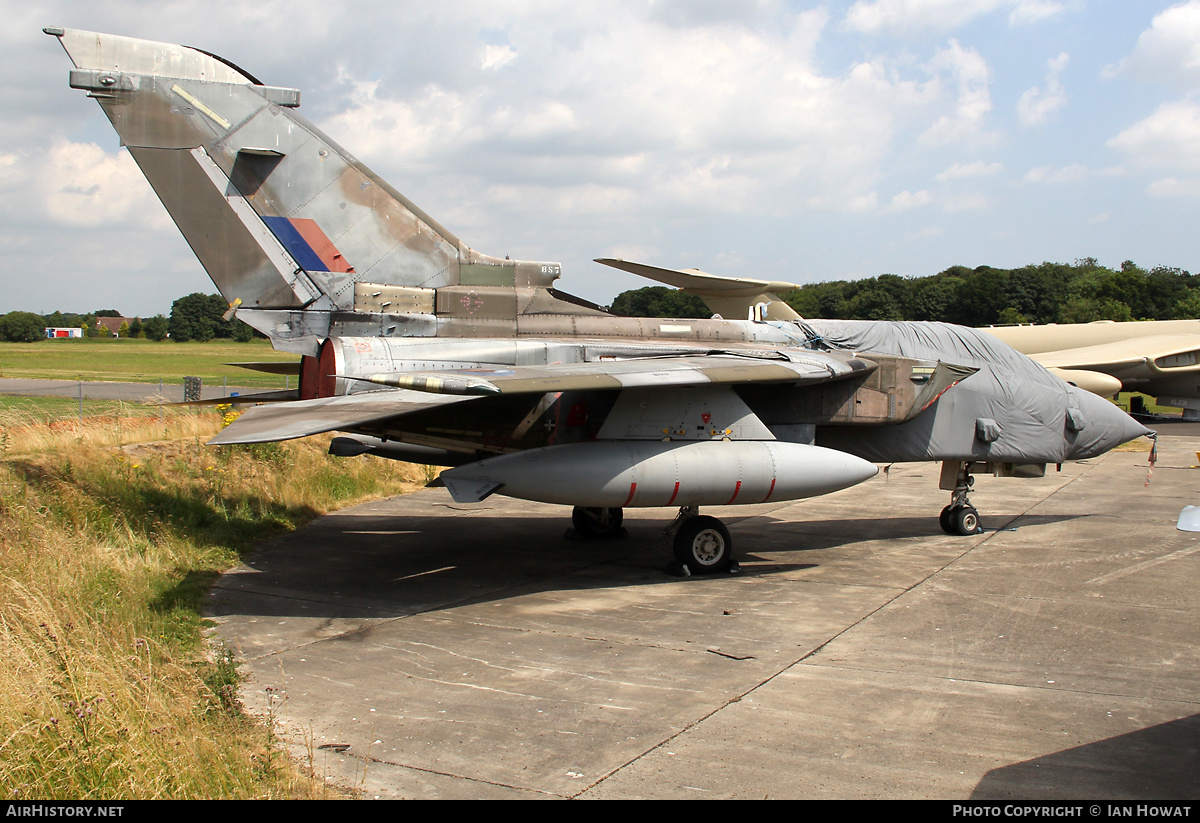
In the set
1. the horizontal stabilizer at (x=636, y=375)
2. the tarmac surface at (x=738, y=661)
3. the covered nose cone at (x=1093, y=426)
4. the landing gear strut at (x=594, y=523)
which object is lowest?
the tarmac surface at (x=738, y=661)

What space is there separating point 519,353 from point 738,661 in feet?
14.6

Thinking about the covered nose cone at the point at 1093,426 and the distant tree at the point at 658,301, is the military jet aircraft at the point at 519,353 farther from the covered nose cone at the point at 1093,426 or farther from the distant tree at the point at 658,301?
the distant tree at the point at 658,301

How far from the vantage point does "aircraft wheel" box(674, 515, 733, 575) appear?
9867 mm

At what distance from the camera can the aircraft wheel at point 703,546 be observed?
9.87m

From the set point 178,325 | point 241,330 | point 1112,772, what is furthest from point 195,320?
point 1112,772

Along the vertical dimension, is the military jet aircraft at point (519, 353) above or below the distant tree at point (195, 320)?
below

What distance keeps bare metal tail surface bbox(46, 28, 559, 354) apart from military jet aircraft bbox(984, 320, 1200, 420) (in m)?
17.7

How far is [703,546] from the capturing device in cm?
997

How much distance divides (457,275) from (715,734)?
21.9ft

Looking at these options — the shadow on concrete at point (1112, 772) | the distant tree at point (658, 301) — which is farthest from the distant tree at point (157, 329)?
the shadow on concrete at point (1112, 772)

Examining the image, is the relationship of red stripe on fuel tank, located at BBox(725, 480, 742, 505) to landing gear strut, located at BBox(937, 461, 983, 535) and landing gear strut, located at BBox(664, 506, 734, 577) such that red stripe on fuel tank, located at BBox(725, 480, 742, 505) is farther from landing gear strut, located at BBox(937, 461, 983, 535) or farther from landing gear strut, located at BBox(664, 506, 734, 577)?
landing gear strut, located at BBox(937, 461, 983, 535)

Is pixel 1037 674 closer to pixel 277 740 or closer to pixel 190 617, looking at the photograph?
pixel 277 740

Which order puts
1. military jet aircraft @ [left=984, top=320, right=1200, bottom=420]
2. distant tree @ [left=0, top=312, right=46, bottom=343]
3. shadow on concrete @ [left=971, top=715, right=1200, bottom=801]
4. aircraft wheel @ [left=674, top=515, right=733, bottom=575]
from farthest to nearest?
distant tree @ [left=0, top=312, right=46, bottom=343] < military jet aircraft @ [left=984, top=320, right=1200, bottom=420] < aircraft wheel @ [left=674, top=515, right=733, bottom=575] < shadow on concrete @ [left=971, top=715, right=1200, bottom=801]

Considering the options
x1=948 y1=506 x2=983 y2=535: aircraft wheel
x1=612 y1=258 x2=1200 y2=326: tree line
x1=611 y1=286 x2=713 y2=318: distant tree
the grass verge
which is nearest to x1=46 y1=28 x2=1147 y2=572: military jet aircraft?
x1=948 y1=506 x2=983 y2=535: aircraft wheel
